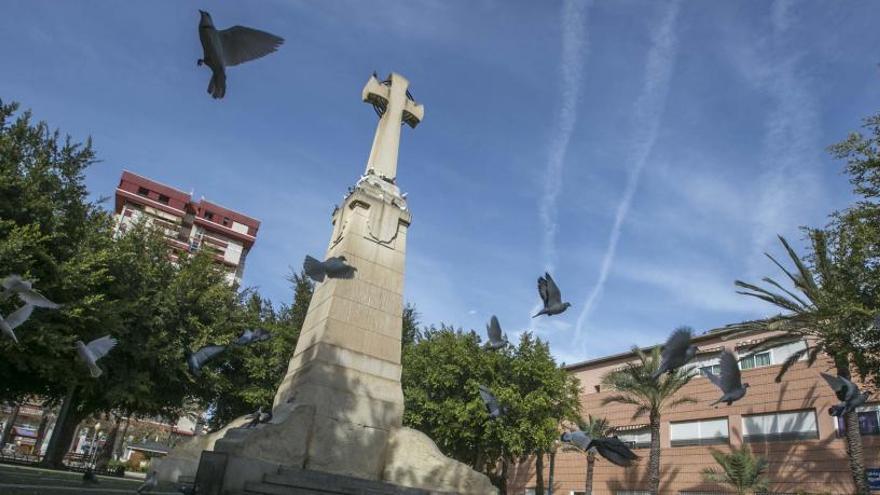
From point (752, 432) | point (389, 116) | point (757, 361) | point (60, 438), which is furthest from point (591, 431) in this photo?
point (60, 438)

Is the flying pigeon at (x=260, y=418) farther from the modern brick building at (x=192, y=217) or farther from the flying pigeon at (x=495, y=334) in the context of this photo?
the modern brick building at (x=192, y=217)

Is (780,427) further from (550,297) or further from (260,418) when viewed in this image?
(260,418)

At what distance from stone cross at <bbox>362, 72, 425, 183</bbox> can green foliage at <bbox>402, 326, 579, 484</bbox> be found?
1473cm

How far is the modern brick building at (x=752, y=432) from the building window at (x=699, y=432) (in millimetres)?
52

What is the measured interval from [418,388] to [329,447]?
1954cm

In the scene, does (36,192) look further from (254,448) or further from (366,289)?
(254,448)

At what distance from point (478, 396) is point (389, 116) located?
1665cm

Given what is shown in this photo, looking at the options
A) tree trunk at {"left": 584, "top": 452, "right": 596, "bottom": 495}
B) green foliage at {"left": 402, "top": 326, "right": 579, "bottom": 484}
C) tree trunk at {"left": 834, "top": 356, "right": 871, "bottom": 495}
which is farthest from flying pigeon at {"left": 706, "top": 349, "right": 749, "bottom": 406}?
tree trunk at {"left": 584, "top": 452, "right": 596, "bottom": 495}

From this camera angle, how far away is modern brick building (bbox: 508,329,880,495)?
26781 millimetres

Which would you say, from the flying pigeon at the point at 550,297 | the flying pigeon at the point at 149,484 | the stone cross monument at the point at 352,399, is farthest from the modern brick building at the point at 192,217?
the flying pigeon at the point at 550,297

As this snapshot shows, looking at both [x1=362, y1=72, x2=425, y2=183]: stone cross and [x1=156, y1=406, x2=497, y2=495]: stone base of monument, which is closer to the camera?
[x1=156, y1=406, x2=497, y2=495]: stone base of monument

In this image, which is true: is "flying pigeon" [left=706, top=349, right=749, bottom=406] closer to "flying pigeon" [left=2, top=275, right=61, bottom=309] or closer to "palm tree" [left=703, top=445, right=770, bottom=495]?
"flying pigeon" [left=2, top=275, right=61, bottom=309]

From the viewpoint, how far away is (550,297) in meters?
10.3

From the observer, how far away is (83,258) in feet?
62.0
